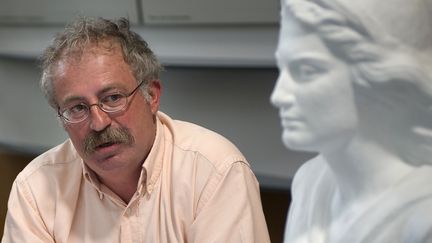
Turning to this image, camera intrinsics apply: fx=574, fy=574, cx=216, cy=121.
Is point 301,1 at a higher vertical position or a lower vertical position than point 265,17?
higher

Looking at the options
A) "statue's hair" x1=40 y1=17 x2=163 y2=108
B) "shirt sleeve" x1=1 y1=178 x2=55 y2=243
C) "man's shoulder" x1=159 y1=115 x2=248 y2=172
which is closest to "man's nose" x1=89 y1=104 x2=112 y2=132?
"statue's hair" x1=40 y1=17 x2=163 y2=108

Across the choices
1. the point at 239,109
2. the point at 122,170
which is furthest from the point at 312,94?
the point at 239,109

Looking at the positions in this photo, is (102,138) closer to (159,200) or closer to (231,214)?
(159,200)

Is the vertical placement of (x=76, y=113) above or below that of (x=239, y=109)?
above

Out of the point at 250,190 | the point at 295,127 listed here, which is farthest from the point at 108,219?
the point at 295,127

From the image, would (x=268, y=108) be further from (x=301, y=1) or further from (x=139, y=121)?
(x=301, y=1)

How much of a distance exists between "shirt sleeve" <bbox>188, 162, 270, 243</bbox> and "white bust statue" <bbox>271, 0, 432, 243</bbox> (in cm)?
57

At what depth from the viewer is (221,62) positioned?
2080 mm

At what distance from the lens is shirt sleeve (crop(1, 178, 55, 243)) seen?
1.46 meters

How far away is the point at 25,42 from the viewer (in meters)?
2.61

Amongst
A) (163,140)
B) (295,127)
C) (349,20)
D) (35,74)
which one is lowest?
(35,74)

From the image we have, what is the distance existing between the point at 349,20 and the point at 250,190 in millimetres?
784

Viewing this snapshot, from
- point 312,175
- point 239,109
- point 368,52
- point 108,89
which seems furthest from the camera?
point 239,109

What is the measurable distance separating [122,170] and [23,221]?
32 centimetres
